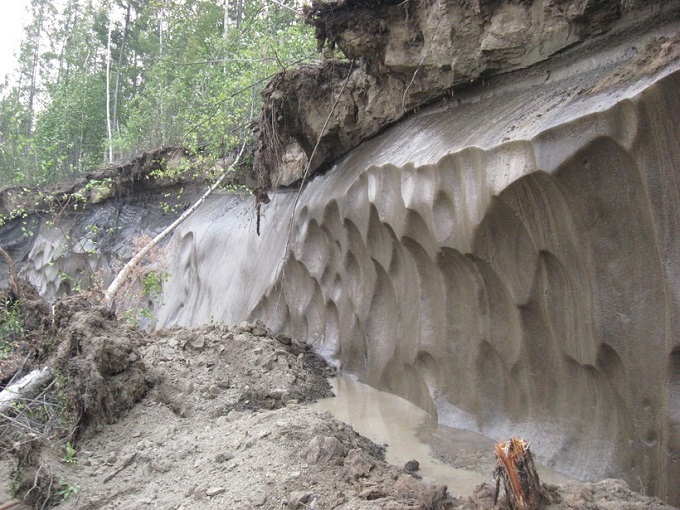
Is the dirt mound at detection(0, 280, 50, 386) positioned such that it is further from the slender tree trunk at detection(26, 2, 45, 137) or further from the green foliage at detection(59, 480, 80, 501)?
the slender tree trunk at detection(26, 2, 45, 137)

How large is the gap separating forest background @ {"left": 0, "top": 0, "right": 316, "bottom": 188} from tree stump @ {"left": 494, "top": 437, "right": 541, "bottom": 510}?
7.39m

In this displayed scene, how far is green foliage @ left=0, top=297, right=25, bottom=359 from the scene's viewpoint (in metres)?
6.50

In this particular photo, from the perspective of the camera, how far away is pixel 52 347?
17.3ft

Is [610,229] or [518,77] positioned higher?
[518,77]

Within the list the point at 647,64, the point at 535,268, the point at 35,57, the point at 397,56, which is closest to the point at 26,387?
the point at 535,268

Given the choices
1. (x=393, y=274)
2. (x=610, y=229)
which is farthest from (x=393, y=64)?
(x=610, y=229)

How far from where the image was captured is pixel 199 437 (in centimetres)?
405

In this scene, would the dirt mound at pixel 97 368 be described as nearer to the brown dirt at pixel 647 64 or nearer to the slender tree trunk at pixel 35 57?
the brown dirt at pixel 647 64

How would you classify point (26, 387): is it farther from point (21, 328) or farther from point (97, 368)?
point (21, 328)

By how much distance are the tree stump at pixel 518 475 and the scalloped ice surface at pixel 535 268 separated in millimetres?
1110

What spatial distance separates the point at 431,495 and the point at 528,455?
511 millimetres

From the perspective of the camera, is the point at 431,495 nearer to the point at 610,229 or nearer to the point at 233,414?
the point at 610,229

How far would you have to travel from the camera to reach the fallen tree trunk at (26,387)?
187 inches

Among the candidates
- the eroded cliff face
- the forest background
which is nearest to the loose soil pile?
the eroded cliff face
